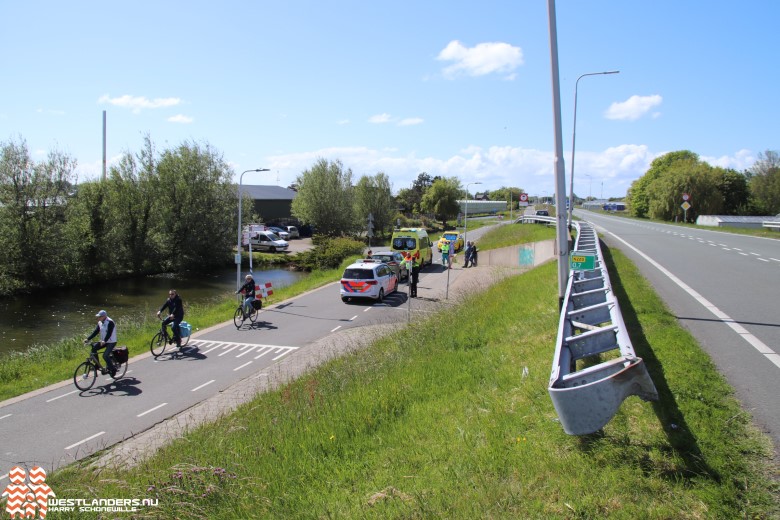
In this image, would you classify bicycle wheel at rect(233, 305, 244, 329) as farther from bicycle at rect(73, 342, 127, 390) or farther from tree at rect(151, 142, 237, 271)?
tree at rect(151, 142, 237, 271)

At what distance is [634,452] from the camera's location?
4.29m

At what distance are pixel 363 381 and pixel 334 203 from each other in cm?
5530

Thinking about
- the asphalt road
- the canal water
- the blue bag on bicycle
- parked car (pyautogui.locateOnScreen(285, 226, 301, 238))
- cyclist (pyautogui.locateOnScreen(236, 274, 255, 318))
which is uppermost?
parked car (pyautogui.locateOnScreen(285, 226, 301, 238))

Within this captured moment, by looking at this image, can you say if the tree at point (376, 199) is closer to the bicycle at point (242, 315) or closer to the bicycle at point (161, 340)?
the bicycle at point (242, 315)

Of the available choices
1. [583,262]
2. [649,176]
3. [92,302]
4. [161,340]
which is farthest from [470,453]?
[649,176]

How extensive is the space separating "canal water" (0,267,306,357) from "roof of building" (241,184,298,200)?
37040mm

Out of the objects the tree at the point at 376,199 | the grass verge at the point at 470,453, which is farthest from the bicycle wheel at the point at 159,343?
the tree at the point at 376,199

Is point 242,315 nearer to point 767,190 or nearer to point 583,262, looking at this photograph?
point 583,262

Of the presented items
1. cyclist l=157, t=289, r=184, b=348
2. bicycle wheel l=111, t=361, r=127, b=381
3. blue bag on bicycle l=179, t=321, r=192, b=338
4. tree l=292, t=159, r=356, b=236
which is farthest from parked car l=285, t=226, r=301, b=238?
bicycle wheel l=111, t=361, r=127, b=381

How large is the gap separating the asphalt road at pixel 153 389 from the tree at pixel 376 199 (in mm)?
53134

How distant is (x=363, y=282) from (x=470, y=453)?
16977mm

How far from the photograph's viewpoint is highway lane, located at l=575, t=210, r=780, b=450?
5.82 m

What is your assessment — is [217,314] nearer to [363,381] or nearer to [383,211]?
[363,381]

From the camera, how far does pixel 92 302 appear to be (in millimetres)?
29781
